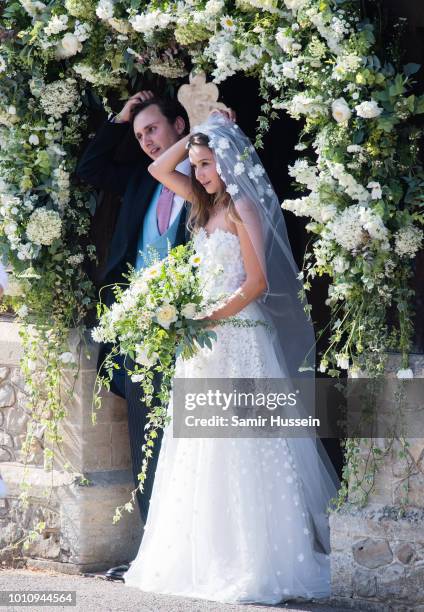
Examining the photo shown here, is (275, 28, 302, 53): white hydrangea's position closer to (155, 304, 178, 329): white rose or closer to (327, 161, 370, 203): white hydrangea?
(327, 161, 370, 203): white hydrangea

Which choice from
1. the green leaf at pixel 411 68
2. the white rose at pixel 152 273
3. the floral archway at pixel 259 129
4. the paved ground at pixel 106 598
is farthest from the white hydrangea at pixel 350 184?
the paved ground at pixel 106 598

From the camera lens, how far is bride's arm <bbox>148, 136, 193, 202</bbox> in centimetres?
605

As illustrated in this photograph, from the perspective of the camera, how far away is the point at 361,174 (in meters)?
5.09

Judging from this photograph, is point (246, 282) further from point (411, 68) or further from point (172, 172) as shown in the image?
point (411, 68)

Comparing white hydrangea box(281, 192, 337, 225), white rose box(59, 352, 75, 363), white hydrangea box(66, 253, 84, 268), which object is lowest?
white rose box(59, 352, 75, 363)

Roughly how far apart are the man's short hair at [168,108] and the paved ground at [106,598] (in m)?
2.38

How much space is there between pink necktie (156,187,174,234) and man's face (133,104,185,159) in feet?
0.69

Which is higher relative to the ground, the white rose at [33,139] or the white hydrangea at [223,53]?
the white hydrangea at [223,53]

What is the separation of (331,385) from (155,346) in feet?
4.32

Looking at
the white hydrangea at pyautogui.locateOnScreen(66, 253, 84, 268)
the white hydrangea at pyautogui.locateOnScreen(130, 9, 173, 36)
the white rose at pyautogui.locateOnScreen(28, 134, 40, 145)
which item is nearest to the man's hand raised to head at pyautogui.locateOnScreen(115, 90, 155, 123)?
the white rose at pyautogui.locateOnScreen(28, 134, 40, 145)

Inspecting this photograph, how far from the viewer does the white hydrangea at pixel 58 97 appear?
6.34 metres

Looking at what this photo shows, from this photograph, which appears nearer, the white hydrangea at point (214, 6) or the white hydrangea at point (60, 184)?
the white hydrangea at point (214, 6)

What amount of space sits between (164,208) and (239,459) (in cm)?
145

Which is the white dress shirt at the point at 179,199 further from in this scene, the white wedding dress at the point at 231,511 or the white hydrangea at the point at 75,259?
the white hydrangea at the point at 75,259
